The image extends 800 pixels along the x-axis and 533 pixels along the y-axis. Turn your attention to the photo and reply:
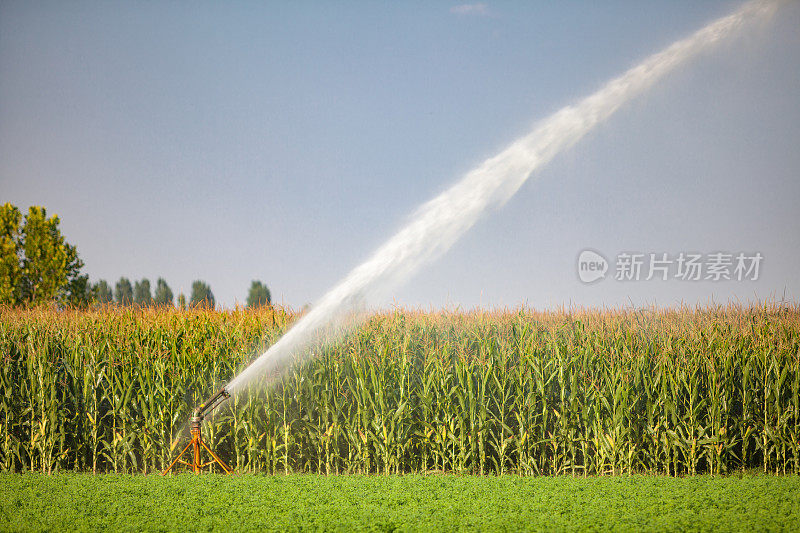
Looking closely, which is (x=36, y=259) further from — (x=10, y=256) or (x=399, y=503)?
(x=399, y=503)

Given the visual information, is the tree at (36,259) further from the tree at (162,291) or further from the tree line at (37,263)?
the tree at (162,291)

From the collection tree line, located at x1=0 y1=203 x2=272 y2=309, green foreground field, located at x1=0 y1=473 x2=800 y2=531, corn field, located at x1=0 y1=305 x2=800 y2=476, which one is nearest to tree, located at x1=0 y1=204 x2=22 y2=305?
tree line, located at x1=0 y1=203 x2=272 y2=309

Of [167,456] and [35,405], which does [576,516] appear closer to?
[167,456]

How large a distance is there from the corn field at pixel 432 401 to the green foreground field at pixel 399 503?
0.81 m

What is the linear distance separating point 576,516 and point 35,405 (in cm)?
Answer: 802

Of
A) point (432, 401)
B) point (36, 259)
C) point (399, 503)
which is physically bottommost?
point (399, 503)

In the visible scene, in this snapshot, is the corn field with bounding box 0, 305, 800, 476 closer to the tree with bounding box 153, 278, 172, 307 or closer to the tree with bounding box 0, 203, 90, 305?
the tree with bounding box 0, 203, 90, 305

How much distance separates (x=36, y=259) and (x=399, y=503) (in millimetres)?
25526

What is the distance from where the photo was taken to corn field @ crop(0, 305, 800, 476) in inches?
330

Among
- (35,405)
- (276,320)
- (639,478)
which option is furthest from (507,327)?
(35,405)

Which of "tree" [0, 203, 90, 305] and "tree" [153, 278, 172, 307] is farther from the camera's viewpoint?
"tree" [153, 278, 172, 307]

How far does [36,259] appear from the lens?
26.4m

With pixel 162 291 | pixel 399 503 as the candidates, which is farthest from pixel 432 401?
pixel 162 291

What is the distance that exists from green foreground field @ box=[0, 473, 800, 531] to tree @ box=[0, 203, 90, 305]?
2089cm
